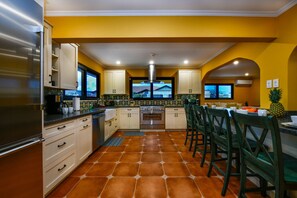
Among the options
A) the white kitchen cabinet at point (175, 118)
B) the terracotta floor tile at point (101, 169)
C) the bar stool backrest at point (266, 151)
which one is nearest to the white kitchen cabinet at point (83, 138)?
the terracotta floor tile at point (101, 169)

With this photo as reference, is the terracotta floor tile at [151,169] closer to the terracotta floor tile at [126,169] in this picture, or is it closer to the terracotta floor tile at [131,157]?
the terracotta floor tile at [126,169]

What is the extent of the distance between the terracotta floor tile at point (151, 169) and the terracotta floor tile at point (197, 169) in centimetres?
48

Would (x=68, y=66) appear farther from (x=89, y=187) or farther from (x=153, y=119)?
(x=153, y=119)

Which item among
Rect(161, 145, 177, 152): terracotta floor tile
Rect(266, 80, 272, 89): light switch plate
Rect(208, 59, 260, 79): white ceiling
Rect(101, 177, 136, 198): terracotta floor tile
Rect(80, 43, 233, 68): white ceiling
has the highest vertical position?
Rect(208, 59, 260, 79): white ceiling

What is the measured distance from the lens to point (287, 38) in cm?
215

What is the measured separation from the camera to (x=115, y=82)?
18.2 ft

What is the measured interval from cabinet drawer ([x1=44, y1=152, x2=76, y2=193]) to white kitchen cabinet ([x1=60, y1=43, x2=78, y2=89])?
119cm

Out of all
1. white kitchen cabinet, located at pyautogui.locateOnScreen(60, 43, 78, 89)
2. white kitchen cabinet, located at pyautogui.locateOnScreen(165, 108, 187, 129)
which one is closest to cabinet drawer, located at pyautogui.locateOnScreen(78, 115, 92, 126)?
white kitchen cabinet, located at pyautogui.locateOnScreen(60, 43, 78, 89)

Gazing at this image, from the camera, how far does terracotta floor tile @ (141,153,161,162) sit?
2785 mm

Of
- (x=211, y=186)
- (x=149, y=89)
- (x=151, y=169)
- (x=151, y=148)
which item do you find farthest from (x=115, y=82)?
(x=211, y=186)

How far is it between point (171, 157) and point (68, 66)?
2.57 meters

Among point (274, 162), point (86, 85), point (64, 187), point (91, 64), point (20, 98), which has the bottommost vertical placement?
point (64, 187)

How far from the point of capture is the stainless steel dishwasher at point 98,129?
10.3ft

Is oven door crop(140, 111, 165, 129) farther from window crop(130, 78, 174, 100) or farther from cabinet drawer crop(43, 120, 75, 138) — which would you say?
cabinet drawer crop(43, 120, 75, 138)
